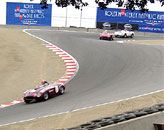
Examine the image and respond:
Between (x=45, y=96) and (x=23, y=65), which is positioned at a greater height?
(x=23, y=65)

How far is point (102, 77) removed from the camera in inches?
690

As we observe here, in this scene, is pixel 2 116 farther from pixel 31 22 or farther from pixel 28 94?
pixel 31 22

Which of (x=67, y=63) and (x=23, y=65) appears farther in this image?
(x=67, y=63)

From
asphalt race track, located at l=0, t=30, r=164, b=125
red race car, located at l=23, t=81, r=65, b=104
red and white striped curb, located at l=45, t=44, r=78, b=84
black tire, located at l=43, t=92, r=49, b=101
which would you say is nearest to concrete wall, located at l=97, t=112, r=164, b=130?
asphalt race track, located at l=0, t=30, r=164, b=125

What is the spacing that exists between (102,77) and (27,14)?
22907 millimetres

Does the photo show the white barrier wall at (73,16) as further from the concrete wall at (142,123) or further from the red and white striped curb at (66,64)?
the concrete wall at (142,123)

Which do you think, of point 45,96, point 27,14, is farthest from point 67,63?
point 27,14

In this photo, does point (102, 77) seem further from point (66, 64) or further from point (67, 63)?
point (67, 63)

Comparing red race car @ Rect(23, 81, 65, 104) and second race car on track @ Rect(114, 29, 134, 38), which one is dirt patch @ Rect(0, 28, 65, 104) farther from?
second race car on track @ Rect(114, 29, 134, 38)

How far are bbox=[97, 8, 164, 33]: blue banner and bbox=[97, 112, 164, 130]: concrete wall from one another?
33640 millimetres

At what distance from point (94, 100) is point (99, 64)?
8.66 metres

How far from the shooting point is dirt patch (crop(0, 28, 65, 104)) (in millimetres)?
16453

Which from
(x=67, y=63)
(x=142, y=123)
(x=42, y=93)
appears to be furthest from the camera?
(x=67, y=63)

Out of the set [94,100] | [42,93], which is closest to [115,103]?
[94,100]
